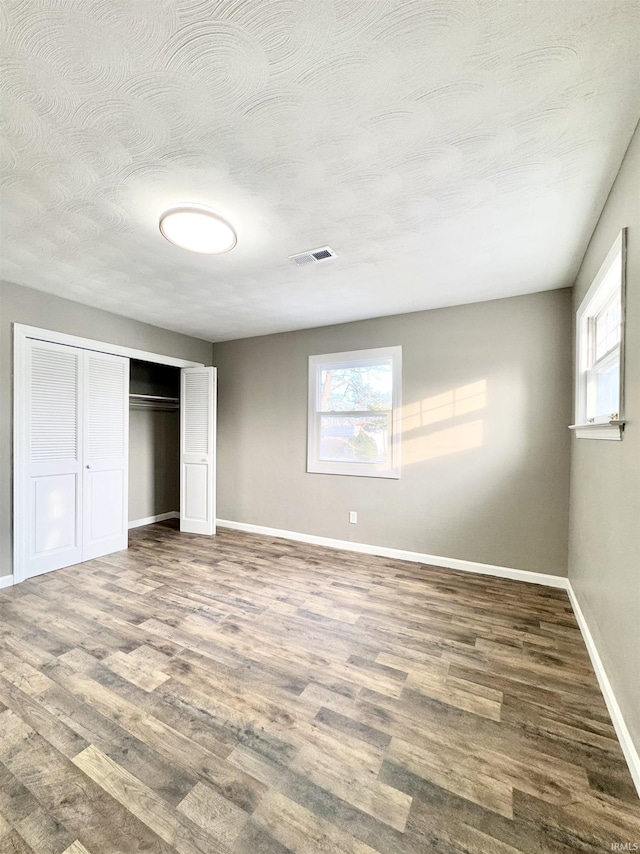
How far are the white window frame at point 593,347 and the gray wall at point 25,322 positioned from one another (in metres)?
4.32

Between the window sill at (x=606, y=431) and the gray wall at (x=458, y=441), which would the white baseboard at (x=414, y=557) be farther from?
the window sill at (x=606, y=431)

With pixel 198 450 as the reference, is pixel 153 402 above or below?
above

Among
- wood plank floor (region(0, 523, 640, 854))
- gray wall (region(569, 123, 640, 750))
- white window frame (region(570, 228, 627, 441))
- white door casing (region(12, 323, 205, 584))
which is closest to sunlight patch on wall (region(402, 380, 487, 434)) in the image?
white window frame (region(570, 228, 627, 441))

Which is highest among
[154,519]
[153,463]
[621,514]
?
[621,514]

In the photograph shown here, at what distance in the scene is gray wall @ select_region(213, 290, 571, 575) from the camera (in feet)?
10.6

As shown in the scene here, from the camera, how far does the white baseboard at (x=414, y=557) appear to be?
3234 mm

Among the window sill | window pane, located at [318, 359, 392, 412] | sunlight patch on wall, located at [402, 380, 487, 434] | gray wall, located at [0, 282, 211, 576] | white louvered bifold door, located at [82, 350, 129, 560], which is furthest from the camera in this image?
window pane, located at [318, 359, 392, 412]

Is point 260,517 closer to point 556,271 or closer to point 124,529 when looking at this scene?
point 124,529

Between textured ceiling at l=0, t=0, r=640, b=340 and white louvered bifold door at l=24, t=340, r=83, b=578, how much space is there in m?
1.10

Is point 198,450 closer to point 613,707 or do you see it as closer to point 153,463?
point 153,463

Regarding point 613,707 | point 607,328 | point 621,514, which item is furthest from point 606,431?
point 613,707

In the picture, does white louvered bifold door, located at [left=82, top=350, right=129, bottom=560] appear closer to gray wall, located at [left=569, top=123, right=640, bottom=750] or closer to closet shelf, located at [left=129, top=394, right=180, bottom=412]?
closet shelf, located at [left=129, top=394, right=180, bottom=412]

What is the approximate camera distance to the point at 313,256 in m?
2.59

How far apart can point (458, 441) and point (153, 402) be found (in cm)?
436
